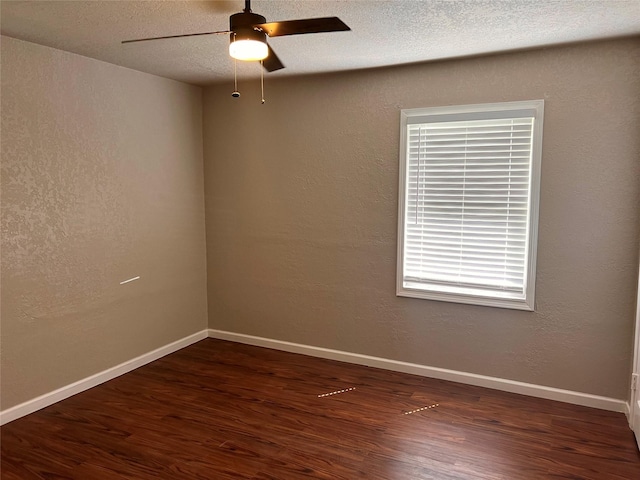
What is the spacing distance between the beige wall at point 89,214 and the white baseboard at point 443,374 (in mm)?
712

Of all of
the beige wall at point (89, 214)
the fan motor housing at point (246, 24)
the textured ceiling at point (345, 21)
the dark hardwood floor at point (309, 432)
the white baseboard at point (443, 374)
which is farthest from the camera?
the white baseboard at point (443, 374)

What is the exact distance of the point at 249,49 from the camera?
2.06 m

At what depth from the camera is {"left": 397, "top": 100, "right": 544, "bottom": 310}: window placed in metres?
3.29

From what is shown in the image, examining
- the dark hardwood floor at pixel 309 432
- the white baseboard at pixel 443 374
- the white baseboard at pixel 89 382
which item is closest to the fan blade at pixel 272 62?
the dark hardwood floor at pixel 309 432

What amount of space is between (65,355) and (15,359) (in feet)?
1.14

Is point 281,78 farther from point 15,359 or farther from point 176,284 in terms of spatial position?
point 15,359

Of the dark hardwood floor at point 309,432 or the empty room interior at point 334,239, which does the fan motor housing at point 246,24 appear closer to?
the empty room interior at point 334,239

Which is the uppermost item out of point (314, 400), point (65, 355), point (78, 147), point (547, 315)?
point (78, 147)

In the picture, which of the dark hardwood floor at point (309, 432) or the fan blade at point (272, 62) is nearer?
the fan blade at point (272, 62)

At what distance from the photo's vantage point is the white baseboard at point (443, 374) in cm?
321

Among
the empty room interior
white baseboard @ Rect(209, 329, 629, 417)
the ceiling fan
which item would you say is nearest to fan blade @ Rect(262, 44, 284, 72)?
the empty room interior

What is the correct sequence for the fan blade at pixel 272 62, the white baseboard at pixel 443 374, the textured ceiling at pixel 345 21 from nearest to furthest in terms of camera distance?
1. the fan blade at pixel 272 62
2. the textured ceiling at pixel 345 21
3. the white baseboard at pixel 443 374

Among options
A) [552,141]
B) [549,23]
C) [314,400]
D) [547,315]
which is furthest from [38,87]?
[547,315]

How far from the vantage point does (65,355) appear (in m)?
3.34
